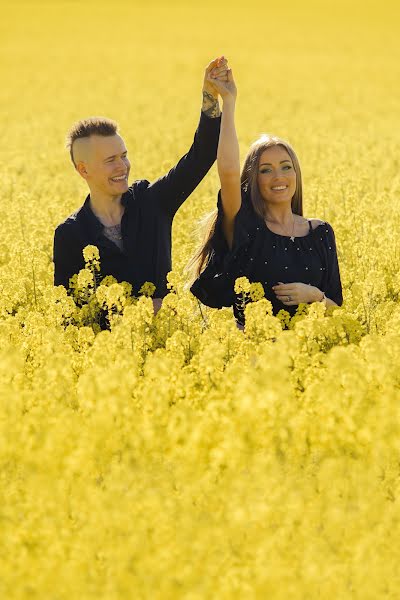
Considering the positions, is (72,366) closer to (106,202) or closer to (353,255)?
(106,202)

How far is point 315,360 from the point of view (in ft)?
14.0

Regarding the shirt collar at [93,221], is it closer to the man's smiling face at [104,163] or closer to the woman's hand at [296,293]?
the man's smiling face at [104,163]

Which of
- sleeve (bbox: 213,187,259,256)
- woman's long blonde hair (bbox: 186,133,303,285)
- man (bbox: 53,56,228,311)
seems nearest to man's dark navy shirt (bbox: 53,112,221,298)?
man (bbox: 53,56,228,311)

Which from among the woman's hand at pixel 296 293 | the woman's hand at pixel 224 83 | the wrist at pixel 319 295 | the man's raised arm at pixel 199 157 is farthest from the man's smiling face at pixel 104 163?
the wrist at pixel 319 295

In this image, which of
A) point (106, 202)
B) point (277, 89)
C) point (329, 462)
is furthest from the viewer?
point (277, 89)

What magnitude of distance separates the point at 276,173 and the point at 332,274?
24.7 inches

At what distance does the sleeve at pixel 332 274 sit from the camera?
199 inches

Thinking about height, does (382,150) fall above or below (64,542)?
above

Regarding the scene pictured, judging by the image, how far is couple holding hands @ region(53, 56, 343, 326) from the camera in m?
4.84

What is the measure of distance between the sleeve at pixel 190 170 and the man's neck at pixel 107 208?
0.62ft

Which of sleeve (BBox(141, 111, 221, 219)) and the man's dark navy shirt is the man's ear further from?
sleeve (BBox(141, 111, 221, 219))

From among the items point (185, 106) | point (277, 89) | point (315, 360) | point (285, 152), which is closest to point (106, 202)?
point (285, 152)

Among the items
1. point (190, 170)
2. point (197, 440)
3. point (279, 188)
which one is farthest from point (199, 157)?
point (197, 440)

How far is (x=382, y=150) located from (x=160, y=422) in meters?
10.9
